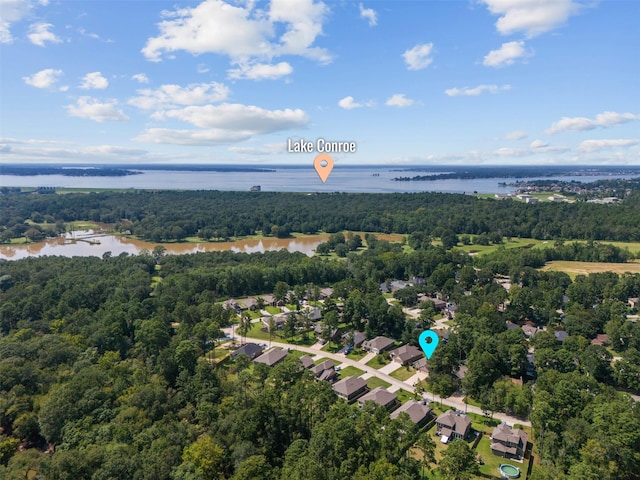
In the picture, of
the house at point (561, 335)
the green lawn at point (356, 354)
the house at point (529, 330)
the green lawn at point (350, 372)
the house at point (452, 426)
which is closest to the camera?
the house at point (452, 426)

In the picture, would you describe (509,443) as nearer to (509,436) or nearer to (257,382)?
(509,436)

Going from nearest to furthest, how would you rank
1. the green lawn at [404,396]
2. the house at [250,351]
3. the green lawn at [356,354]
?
the green lawn at [404,396] → the house at [250,351] → the green lawn at [356,354]

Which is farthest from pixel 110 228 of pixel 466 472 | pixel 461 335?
pixel 466 472

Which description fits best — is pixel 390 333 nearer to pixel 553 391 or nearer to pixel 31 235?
pixel 553 391

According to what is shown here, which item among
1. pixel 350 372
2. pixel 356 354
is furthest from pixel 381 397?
pixel 356 354

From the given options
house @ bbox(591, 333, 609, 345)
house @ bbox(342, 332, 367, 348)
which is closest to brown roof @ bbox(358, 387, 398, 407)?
house @ bbox(342, 332, 367, 348)

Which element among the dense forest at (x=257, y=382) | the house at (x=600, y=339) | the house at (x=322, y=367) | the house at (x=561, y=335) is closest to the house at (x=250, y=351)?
the dense forest at (x=257, y=382)

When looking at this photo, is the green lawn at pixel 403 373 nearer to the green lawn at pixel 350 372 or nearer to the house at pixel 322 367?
the green lawn at pixel 350 372

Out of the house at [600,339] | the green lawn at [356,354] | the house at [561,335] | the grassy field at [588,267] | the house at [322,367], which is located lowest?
the green lawn at [356,354]
